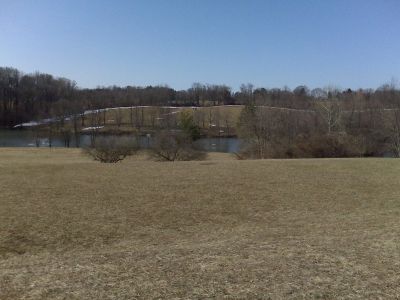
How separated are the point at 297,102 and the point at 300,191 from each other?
108 meters

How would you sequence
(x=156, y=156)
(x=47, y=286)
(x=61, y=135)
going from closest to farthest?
(x=47, y=286), (x=156, y=156), (x=61, y=135)

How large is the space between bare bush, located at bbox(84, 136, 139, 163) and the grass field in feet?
47.2

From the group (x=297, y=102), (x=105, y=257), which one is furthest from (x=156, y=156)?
(x=297, y=102)

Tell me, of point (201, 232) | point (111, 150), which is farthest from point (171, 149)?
point (201, 232)

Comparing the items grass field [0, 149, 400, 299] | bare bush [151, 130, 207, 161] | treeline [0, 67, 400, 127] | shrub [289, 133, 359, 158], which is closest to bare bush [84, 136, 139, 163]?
bare bush [151, 130, 207, 161]

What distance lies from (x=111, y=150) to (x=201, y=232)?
27482 mm

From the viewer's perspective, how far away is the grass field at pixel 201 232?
712cm

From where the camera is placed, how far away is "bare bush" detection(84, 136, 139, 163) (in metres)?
38.9

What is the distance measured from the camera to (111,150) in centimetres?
3909

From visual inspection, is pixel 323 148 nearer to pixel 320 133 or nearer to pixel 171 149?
pixel 320 133

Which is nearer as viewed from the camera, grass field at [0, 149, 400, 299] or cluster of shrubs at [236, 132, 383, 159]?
grass field at [0, 149, 400, 299]

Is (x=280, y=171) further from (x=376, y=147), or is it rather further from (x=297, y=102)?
(x=297, y=102)

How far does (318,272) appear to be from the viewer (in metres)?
7.70

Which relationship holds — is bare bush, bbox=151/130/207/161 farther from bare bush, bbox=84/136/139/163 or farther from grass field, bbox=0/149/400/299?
grass field, bbox=0/149/400/299
